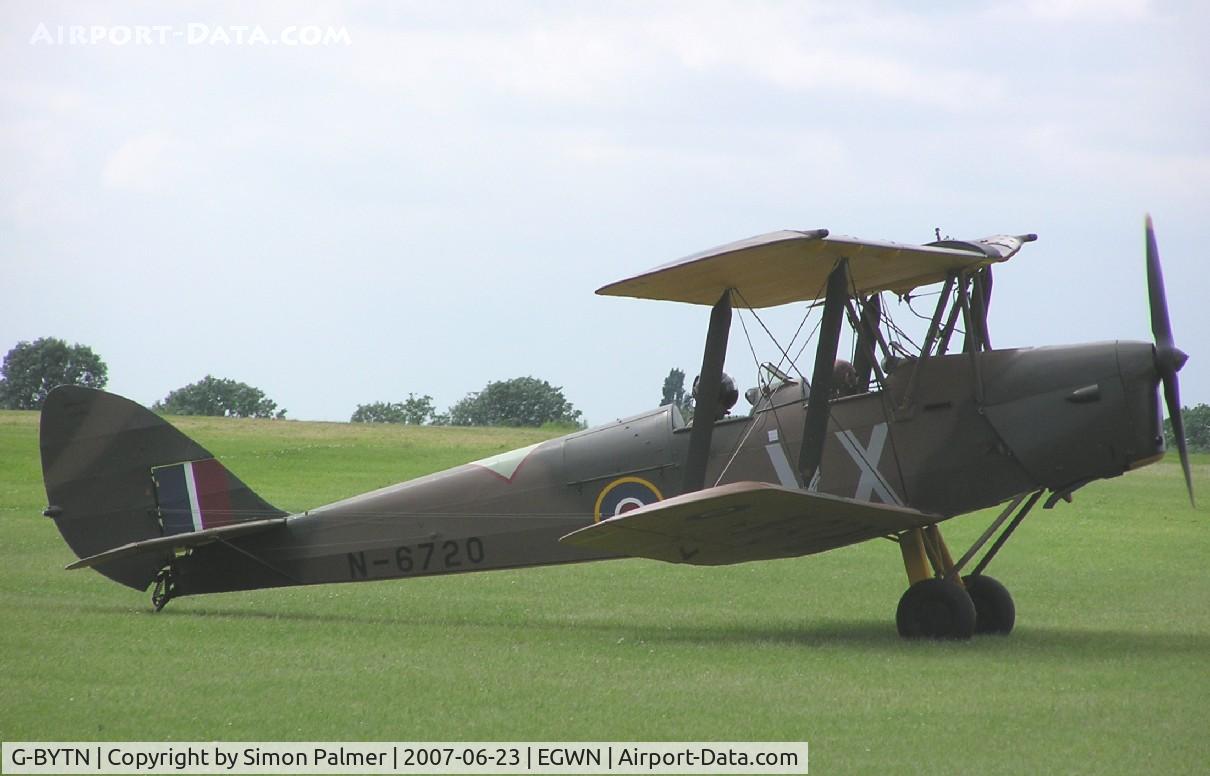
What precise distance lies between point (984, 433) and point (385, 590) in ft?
23.0

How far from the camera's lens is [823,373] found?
33.8 ft

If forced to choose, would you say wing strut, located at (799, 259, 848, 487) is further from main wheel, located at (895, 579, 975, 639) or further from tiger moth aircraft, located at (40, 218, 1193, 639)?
main wheel, located at (895, 579, 975, 639)

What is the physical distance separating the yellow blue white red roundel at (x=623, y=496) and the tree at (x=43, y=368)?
229 feet

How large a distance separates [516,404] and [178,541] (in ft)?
189

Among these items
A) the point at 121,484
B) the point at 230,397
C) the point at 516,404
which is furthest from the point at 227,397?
the point at 121,484

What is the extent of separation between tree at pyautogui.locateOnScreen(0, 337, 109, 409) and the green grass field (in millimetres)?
63052

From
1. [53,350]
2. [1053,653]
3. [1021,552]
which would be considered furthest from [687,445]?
[53,350]

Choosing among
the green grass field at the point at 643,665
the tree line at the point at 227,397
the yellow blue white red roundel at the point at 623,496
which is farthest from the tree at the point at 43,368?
the yellow blue white red roundel at the point at 623,496

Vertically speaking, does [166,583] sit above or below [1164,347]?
below

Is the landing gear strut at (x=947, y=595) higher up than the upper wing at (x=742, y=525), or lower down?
lower down

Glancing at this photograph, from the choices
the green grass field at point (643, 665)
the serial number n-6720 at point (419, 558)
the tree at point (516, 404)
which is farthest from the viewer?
the tree at point (516, 404)

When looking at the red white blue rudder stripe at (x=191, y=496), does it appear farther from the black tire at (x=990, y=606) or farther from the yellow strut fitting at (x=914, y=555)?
the black tire at (x=990, y=606)

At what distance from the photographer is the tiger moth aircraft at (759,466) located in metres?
10.2

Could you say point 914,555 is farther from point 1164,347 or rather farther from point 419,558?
point 419,558
